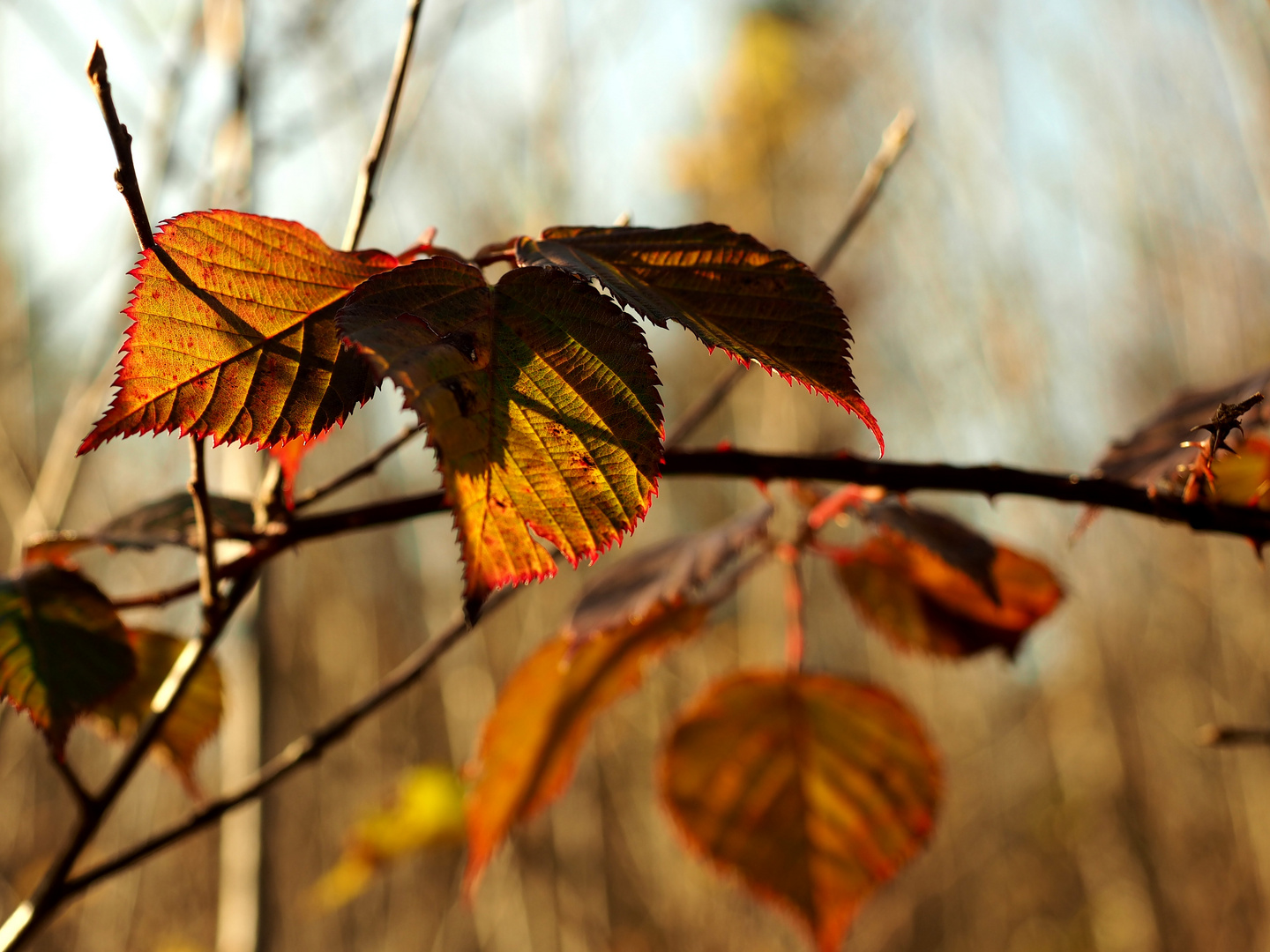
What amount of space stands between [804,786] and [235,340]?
1.57ft

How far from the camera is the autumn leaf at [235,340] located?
287mm

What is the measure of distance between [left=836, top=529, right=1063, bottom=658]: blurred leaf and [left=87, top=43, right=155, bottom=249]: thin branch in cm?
43

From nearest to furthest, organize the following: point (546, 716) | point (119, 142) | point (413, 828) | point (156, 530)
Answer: point (119, 142), point (156, 530), point (546, 716), point (413, 828)

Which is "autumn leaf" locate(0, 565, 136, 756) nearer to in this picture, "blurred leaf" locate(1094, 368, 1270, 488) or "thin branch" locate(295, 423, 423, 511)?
"thin branch" locate(295, 423, 423, 511)

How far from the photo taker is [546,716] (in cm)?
57

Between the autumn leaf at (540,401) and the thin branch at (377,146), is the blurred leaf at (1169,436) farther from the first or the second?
the thin branch at (377,146)

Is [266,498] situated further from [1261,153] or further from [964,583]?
[1261,153]

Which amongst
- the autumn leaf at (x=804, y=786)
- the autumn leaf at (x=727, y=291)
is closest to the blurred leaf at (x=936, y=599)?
the autumn leaf at (x=804, y=786)

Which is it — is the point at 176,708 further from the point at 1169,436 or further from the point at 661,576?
the point at 1169,436

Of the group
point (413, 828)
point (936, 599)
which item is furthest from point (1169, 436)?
point (413, 828)

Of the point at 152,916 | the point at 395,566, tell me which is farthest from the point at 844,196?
the point at 152,916

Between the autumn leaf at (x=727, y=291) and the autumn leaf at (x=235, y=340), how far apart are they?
8 cm

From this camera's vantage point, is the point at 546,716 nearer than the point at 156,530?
No

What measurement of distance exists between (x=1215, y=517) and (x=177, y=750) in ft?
1.66
